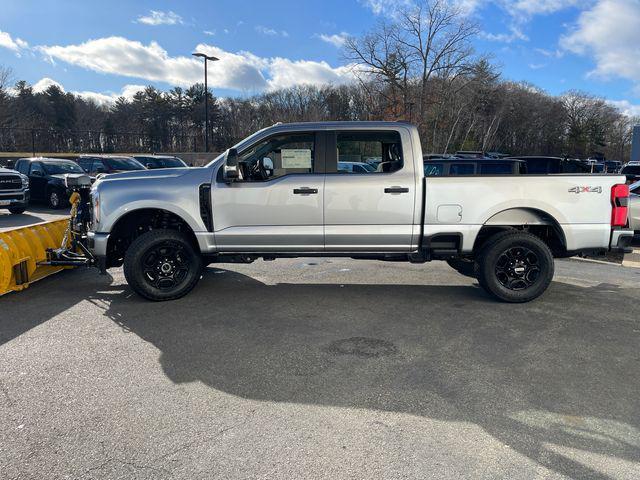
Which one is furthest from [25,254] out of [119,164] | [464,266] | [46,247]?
[119,164]

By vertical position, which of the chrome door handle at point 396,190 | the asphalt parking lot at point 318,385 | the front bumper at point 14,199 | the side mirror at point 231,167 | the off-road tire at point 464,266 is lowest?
the asphalt parking lot at point 318,385

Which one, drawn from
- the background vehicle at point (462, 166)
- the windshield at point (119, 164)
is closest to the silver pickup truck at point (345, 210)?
the background vehicle at point (462, 166)

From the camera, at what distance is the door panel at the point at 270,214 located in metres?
5.40

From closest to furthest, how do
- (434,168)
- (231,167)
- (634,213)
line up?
1. (231,167)
2. (634,213)
3. (434,168)

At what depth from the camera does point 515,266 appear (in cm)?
555

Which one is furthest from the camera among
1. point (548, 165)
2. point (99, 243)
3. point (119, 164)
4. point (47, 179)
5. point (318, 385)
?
point (119, 164)

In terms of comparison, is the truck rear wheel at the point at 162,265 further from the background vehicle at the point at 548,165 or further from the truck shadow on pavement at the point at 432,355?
the background vehicle at the point at 548,165

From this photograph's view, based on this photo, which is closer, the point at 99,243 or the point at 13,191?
the point at 99,243

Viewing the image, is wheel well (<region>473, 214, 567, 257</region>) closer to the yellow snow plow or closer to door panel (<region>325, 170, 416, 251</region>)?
door panel (<region>325, 170, 416, 251</region>)

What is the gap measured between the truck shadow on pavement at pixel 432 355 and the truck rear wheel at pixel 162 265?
0.21 metres

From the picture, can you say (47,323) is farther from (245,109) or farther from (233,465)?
(245,109)

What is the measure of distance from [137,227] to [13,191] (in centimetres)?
1028

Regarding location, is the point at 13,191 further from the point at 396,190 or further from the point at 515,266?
the point at 515,266

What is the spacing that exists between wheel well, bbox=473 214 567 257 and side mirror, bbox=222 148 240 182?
307cm
